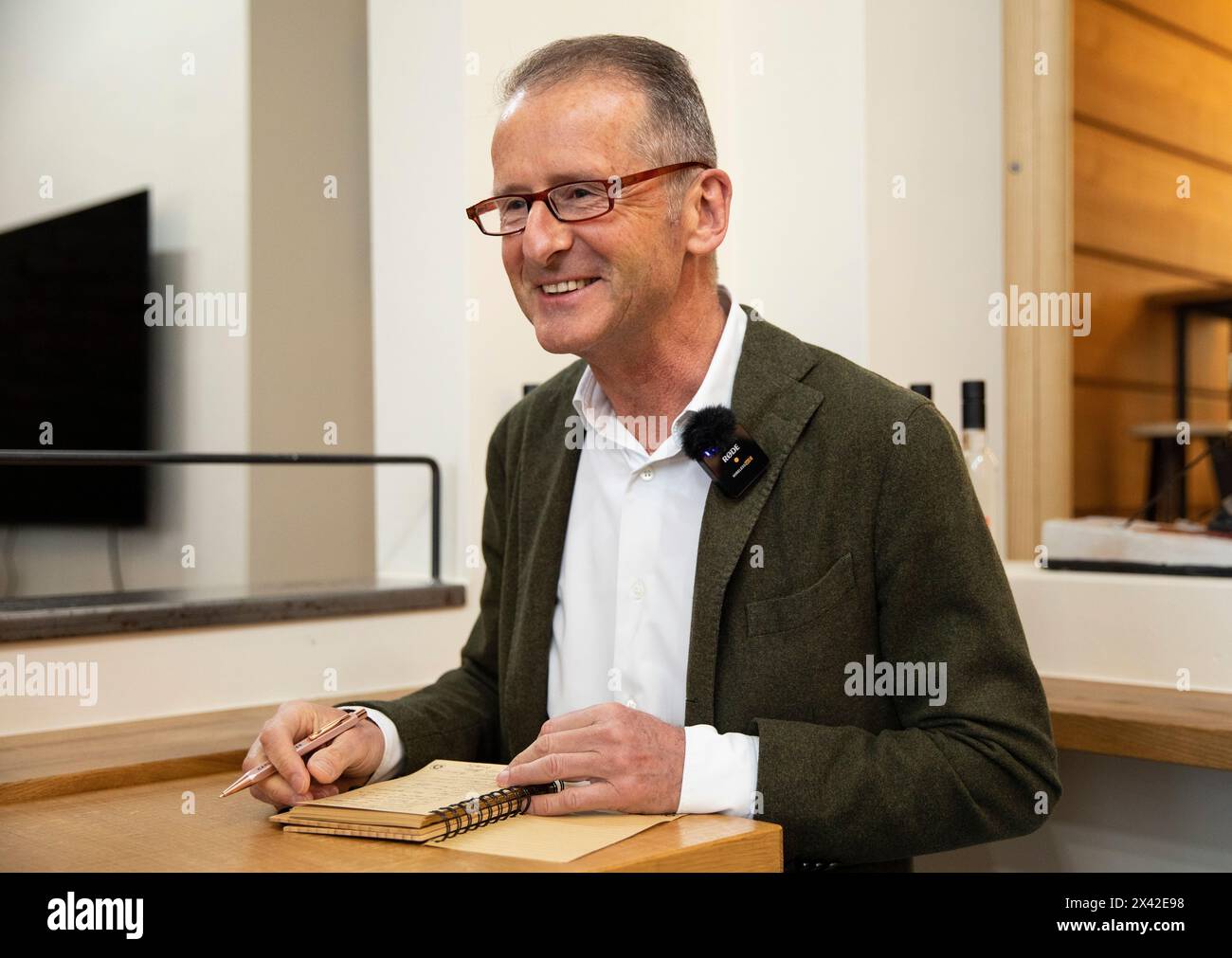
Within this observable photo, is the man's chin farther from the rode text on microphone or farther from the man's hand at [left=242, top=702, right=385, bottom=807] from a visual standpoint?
→ the man's hand at [left=242, top=702, right=385, bottom=807]

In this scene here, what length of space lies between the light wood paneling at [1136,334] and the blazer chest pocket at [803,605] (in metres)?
1.69

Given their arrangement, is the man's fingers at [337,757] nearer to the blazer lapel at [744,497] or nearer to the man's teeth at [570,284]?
the blazer lapel at [744,497]

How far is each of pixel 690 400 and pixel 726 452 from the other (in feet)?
0.43

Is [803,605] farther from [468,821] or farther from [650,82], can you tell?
[650,82]

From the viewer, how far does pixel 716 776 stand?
114 cm

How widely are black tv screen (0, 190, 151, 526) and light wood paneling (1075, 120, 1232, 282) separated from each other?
2403 millimetres

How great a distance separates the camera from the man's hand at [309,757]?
1.17 meters

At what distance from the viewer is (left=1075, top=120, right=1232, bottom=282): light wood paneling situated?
9.16ft

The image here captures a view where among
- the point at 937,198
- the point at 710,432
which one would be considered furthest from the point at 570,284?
the point at 937,198

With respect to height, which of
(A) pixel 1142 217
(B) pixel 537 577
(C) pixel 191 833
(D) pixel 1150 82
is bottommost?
(C) pixel 191 833

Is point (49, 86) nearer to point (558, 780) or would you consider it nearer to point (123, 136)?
point (123, 136)

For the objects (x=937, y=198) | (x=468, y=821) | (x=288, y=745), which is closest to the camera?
(x=468, y=821)

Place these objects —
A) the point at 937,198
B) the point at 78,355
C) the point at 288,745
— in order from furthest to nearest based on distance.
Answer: the point at 78,355, the point at 937,198, the point at 288,745

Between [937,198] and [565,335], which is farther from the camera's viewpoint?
[937,198]
